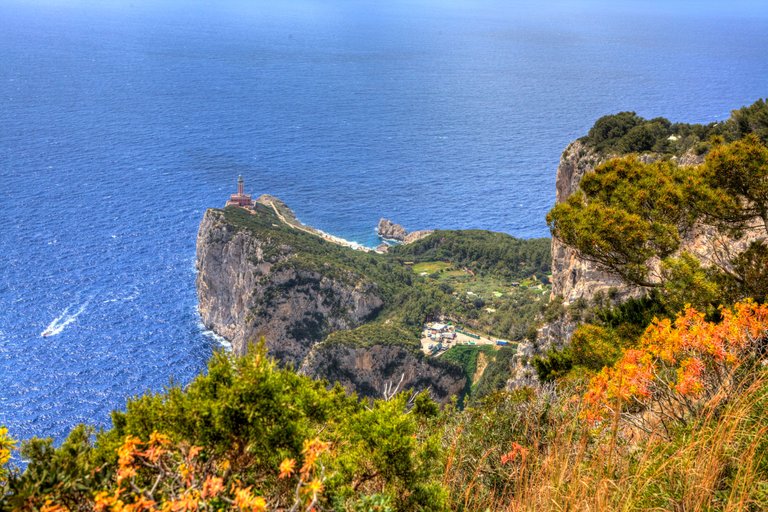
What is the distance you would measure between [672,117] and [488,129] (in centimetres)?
3883

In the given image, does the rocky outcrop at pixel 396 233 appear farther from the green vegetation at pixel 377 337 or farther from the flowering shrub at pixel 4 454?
the flowering shrub at pixel 4 454

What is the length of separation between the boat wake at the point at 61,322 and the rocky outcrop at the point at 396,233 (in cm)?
4400

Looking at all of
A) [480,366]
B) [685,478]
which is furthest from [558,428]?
[480,366]

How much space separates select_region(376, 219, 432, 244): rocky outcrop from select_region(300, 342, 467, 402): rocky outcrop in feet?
128

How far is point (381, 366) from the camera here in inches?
2408

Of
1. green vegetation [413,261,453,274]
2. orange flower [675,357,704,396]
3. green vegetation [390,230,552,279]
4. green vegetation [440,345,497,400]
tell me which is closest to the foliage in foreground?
orange flower [675,357,704,396]

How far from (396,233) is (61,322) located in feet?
157

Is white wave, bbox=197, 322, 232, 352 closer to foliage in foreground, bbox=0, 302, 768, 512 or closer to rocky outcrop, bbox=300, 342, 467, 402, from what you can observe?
rocky outcrop, bbox=300, 342, 467, 402

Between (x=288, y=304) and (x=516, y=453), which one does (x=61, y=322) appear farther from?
(x=516, y=453)

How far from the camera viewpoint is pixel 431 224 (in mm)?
105312

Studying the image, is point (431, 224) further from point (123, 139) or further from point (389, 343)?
point (123, 139)

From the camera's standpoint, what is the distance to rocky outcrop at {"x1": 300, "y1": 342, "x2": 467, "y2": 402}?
60531 millimetres

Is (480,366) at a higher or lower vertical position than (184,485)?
lower

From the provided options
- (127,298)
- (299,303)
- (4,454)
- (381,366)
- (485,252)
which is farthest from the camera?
(485,252)
